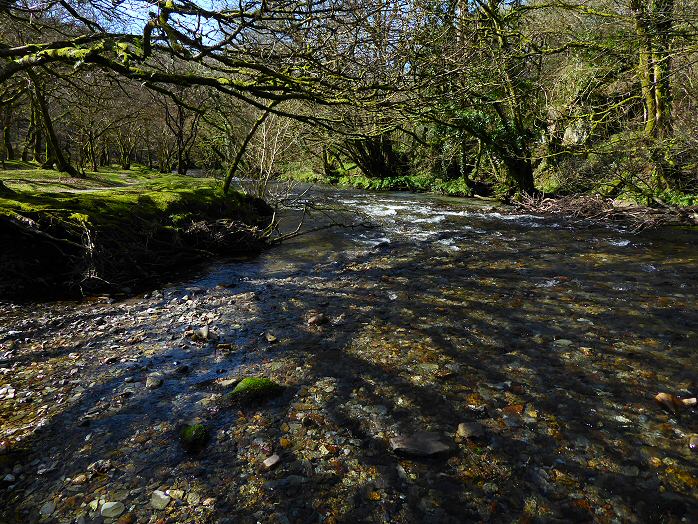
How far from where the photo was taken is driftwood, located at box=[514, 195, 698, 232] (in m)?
11.2

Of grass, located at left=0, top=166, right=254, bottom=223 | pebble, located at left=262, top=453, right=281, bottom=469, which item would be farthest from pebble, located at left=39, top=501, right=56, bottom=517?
grass, located at left=0, top=166, right=254, bottom=223

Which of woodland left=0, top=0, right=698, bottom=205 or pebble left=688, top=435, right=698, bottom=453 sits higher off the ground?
woodland left=0, top=0, right=698, bottom=205

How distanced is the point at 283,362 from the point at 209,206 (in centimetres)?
766

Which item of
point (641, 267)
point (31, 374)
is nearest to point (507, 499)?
point (31, 374)

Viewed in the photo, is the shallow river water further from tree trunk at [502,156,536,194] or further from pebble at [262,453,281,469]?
tree trunk at [502,156,536,194]

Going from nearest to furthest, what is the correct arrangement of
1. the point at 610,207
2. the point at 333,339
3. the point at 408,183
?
the point at 333,339
the point at 610,207
the point at 408,183

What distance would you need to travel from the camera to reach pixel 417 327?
5465 mm

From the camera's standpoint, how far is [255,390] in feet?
12.8

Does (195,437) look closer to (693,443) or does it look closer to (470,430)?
(470,430)

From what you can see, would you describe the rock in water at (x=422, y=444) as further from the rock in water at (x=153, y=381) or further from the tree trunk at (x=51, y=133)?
the tree trunk at (x=51, y=133)

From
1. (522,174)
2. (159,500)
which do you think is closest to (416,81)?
(159,500)

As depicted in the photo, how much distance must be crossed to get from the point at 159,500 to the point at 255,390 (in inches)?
49.7

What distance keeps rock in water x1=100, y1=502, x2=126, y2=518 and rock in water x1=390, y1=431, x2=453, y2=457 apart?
1.91 metres

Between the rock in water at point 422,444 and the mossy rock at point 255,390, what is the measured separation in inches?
49.8
